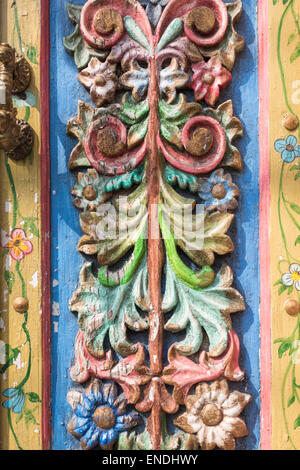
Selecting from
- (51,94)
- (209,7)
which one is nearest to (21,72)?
(51,94)

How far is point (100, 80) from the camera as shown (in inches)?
65.9

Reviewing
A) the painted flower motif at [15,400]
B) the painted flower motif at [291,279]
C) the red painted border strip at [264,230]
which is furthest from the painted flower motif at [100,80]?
the painted flower motif at [15,400]

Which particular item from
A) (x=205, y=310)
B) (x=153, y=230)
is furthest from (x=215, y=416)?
(x=153, y=230)

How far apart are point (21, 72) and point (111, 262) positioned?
1.65ft

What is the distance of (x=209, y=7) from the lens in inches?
67.2

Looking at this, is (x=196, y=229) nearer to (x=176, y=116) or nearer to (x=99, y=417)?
(x=176, y=116)

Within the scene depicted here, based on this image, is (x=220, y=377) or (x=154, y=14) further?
(x=154, y=14)

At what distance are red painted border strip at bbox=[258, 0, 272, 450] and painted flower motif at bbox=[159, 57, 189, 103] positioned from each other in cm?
19

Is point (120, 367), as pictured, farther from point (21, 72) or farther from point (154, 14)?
point (154, 14)

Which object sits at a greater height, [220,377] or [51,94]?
[51,94]

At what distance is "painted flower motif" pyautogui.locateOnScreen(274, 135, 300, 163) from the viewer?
5.45ft

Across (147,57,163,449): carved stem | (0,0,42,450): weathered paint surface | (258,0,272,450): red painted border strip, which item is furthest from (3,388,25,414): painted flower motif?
(258,0,272,450): red painted border strip

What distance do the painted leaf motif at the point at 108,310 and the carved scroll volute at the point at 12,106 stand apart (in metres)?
0.32

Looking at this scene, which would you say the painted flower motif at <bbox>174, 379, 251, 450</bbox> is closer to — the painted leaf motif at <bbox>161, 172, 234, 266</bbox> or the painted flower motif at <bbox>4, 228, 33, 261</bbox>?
the painted leaf motif at <bbox>161, 172, 234, 266</bbox>
